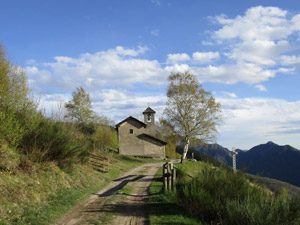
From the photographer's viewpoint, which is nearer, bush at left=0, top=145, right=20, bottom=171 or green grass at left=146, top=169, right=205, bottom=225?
green grass at left=146, top=169, right=205, bottom=225

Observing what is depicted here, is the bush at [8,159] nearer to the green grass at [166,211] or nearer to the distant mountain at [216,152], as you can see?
the green grass at [166,211]

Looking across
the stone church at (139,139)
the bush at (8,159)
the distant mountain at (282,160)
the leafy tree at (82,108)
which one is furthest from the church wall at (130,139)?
the distant mountain at (282,160)

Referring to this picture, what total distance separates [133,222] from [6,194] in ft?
14.3

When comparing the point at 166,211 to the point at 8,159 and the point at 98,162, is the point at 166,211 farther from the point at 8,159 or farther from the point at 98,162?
the point at 98,162

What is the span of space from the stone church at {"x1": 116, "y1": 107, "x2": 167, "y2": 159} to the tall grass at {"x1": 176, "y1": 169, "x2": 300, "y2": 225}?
32.6 metres

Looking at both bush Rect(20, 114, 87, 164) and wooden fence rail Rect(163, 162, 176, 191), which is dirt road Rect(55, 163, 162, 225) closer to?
wooden fence rail Rect(163, 162, 176, 191)

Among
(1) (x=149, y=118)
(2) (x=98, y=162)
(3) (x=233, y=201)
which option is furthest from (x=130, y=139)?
(3) (x=233, y=201)

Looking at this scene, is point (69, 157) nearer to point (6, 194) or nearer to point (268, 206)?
point (6, 194)

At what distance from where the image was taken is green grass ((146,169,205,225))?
26.0 feet

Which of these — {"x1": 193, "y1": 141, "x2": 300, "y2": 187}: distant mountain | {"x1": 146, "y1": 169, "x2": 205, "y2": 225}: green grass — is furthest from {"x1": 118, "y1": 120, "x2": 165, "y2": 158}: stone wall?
{"x1": 193, "y1": 141, "x2": 300, "y2": 187}: distant mountain

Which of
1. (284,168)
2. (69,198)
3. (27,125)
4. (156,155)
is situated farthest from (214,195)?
(284,168)

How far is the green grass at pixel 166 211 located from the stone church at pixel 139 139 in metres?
31.2

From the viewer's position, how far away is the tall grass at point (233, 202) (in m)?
6.50

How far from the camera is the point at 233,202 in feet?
24.1
